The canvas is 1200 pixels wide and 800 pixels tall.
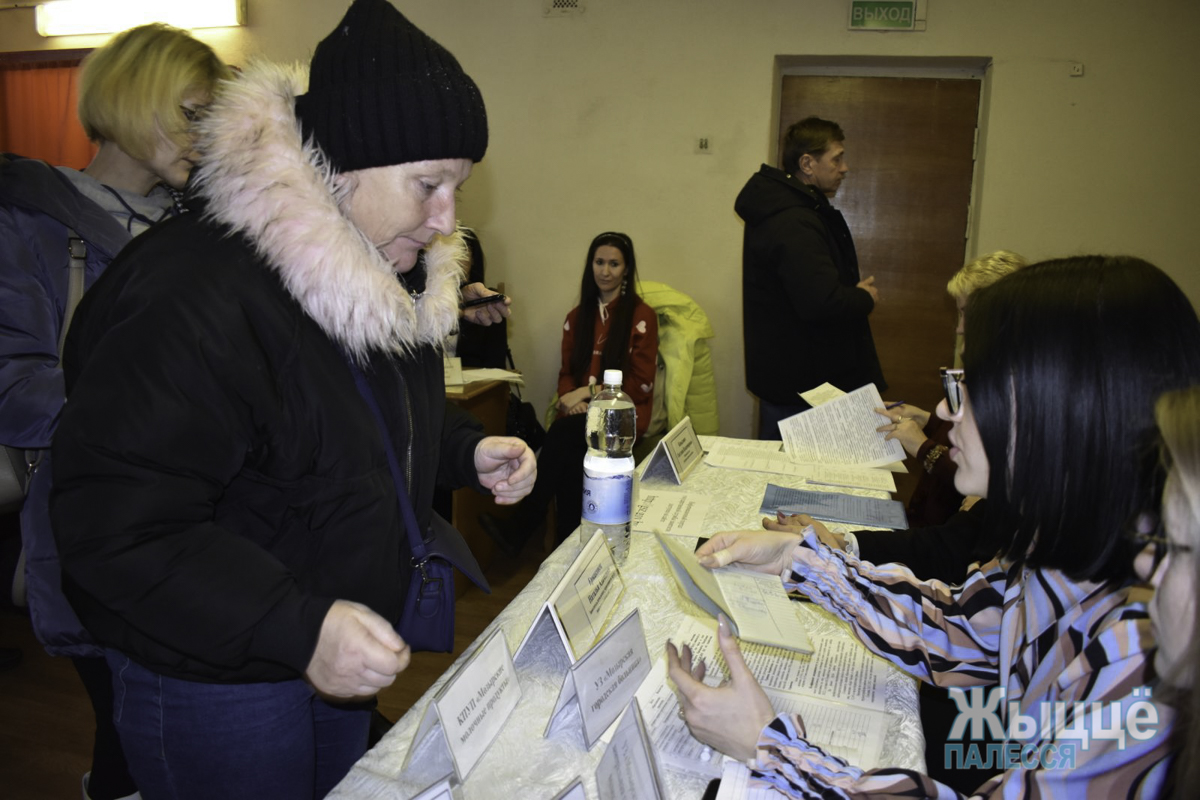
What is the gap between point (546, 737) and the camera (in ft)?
3.14

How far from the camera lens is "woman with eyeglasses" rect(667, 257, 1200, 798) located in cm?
81

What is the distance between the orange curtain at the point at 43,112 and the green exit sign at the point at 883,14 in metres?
4.85

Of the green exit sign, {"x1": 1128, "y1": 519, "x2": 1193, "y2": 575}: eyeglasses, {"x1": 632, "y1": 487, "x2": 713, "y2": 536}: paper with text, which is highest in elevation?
the green exit sign

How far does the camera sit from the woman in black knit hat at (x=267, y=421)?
2.63 feet

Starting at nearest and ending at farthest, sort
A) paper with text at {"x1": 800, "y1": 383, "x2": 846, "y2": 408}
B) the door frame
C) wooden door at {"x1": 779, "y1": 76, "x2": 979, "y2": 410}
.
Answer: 1. paper with text at {"x1": 800, "y1": 383, "x2": 846, "y2": 408}
2. the door frame
3. wooden door at {"x1": 779, "y1": 76, "x2": 979, "y2": 410}

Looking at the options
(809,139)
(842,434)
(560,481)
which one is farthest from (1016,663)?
(560,481)

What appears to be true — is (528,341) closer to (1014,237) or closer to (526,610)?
(1014,237)

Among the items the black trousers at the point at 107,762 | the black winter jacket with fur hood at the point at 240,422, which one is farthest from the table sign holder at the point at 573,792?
the black trousers at the point at 107,762

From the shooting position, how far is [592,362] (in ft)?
12.9

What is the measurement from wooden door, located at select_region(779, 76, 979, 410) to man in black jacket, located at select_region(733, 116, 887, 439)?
1472 millimetres

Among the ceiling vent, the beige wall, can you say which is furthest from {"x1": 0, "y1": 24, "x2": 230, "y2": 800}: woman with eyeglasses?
the ceiling vent

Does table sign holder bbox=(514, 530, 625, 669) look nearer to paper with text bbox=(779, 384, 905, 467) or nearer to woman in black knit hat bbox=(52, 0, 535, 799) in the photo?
woman in black knit hat bbox=(52, 0, 535, 799)

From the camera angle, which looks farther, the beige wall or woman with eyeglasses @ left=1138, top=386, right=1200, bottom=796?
the beige wall

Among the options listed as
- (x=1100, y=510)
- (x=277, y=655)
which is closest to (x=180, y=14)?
(x=277, y=655)
